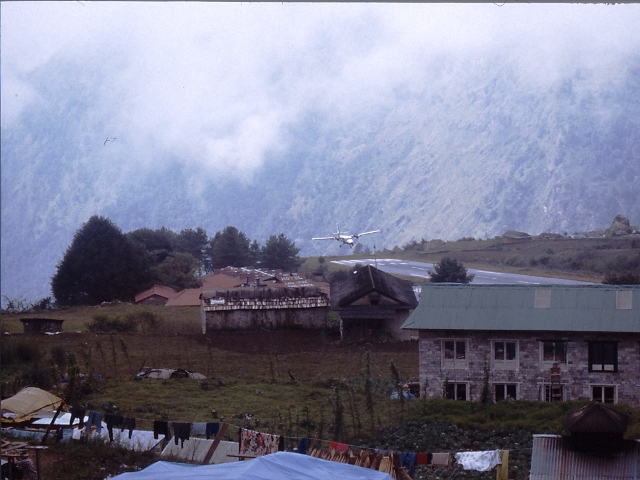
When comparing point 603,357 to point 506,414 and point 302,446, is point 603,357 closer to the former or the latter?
point 506,414

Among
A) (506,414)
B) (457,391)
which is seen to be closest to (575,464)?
(506,414)

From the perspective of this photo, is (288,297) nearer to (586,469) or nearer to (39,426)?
(39,426)

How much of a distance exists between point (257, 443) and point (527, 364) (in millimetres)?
5414

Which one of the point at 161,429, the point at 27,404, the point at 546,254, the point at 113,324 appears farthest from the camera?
the point at 546,254

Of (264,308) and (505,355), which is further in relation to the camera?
(264,308)

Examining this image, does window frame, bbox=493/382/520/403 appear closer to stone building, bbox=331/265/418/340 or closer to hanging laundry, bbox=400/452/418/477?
hanging laundry, bbox=400/452/418/477

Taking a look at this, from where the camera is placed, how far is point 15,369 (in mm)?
13391

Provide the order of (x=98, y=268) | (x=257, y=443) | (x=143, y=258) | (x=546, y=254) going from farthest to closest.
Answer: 1. (x=143, y=258)
2. (x=98, y=268)
3. (x=546, y=254)
4. (x=257, y=443)

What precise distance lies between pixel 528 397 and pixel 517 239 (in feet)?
31.9

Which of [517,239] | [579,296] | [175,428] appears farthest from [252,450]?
[517,239]

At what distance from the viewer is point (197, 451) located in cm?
890

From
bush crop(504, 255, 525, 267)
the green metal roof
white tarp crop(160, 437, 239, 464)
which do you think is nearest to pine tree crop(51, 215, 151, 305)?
bush crop(504, 255, 525, 267)

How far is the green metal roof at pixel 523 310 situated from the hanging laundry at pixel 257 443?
Answer: 4.35 metres

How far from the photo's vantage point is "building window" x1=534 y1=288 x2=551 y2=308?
12.5m
